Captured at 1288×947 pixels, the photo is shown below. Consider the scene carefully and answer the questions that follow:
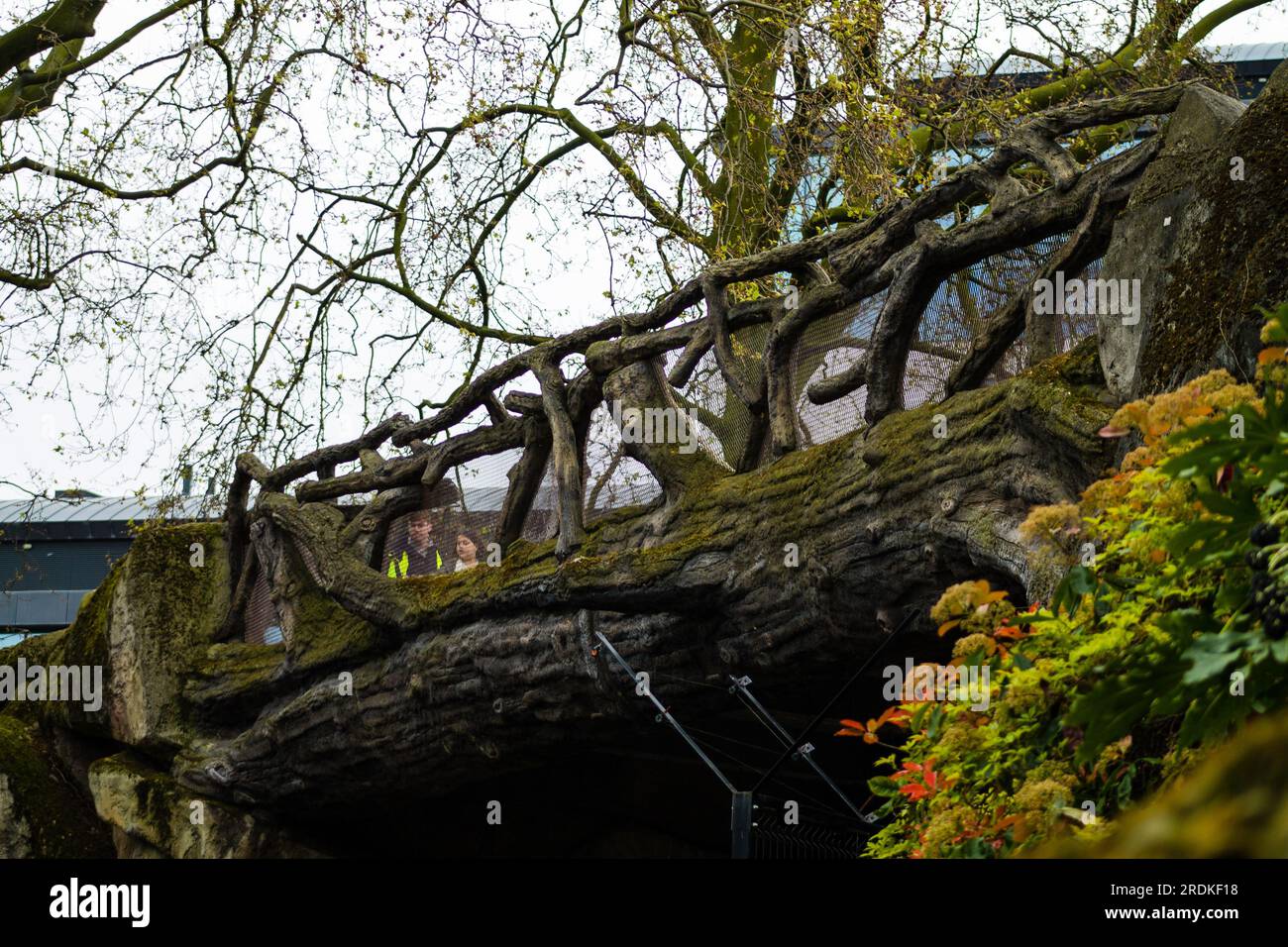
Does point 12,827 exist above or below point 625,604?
below

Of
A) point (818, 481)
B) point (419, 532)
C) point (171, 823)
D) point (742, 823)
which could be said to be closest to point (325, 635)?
point (419, 532)

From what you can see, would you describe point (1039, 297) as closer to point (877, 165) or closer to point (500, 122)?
point (877, 165)

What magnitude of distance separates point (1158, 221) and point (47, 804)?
947cm

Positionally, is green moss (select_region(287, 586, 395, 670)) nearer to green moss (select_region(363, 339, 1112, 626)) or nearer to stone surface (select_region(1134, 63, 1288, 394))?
green moss (select_region(363, 339, 1112, 626))

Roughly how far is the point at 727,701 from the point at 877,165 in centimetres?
408

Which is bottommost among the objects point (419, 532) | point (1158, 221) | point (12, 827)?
point (12, 827)

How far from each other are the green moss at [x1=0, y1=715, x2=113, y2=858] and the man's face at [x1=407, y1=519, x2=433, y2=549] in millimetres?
3726

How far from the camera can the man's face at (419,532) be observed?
30.1ft

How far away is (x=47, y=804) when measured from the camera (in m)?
11.0

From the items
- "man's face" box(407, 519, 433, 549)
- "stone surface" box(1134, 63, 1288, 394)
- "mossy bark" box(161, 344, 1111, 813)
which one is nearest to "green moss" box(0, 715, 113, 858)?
"mossy bark" box(161, 344, 1111, 813)

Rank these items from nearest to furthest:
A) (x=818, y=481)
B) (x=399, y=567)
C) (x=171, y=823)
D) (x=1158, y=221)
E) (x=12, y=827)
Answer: (x=1158, y=221), (x=818, y=481), (x=399, y=567), (x=171, y=823), (x=12, y=827)

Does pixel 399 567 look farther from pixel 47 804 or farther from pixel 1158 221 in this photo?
pixel 1158 221

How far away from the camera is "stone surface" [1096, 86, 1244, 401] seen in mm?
4758
